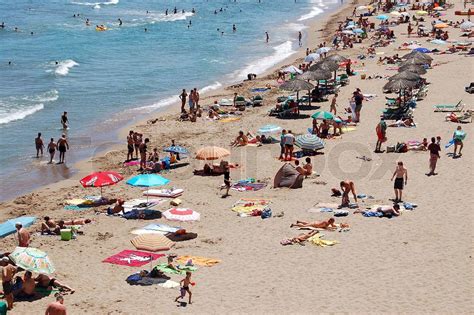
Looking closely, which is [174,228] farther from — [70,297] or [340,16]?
[340,16]

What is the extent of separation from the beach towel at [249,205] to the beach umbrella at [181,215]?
152 cm

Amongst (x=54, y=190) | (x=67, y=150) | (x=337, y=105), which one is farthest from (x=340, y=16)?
(x=54, y=190)

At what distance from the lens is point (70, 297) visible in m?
14.2

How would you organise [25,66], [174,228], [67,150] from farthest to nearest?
[25,66], [67,150], [174,228]

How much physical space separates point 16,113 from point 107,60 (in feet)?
48.7

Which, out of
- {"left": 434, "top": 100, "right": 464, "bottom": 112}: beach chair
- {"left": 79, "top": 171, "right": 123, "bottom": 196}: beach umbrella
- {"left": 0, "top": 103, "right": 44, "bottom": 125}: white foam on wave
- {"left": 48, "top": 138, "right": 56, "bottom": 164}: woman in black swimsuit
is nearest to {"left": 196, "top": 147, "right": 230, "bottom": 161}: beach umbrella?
{"left": 79, "top": 171, "right": 123, "bottom": 196}: beach umbrella

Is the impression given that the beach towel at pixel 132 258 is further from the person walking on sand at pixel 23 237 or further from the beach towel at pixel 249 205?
the beach towel at pixel 249 205

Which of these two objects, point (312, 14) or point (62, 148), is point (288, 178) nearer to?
point (62, 148)

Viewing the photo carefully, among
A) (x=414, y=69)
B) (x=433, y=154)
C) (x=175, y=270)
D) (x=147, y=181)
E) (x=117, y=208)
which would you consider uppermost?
(x=414, y=69)

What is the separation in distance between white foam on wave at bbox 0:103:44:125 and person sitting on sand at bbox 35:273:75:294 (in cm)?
1826

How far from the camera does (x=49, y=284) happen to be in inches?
570

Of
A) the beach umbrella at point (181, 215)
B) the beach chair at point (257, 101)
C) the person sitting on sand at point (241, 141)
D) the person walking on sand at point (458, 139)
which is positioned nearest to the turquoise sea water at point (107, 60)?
the beach chair at point (257, 101)

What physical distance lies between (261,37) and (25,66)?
63.7 ft

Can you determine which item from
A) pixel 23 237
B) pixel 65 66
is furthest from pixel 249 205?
pixel 65 66
